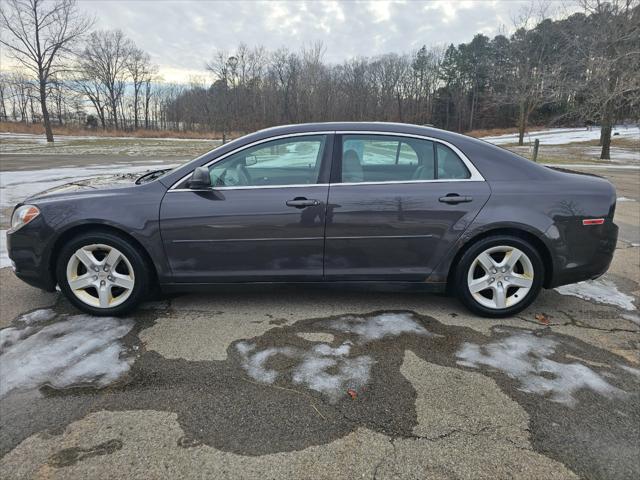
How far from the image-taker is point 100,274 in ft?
11.0

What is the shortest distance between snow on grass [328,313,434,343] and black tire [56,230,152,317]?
1558mm

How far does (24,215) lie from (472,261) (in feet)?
11.9

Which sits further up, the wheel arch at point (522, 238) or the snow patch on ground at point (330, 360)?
the wheel arch at point (522, 238)

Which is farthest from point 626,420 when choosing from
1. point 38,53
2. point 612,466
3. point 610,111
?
point 38,53

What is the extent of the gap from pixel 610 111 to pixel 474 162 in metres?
23.7

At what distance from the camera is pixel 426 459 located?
196cm

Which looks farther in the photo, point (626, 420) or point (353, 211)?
point (353, 211)

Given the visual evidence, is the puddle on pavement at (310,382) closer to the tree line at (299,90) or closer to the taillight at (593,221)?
the taillight at (593,221)

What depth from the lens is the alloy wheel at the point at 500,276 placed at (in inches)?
131

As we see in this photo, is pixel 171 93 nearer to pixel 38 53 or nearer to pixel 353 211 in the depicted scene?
pixel 38 53

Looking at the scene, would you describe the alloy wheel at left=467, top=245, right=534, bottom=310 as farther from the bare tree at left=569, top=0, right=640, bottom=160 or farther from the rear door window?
the bare tree at left=569, top=0, right=640, bottom=160

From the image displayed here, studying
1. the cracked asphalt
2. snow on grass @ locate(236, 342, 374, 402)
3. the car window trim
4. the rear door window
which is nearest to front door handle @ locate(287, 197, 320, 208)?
the car window trim

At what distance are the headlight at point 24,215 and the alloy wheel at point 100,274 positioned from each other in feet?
1.49

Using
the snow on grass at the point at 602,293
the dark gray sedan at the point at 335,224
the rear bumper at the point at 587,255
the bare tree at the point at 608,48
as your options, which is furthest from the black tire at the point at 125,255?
the bare tree at the point at 608,48
